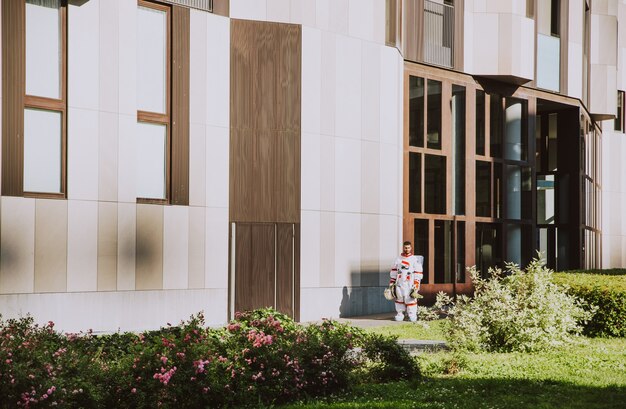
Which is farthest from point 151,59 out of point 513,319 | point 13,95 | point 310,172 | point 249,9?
point 513,319

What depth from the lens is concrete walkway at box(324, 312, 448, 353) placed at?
13318 millimetres

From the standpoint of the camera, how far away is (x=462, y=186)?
2469 centimetres

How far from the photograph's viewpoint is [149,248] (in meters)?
16.9

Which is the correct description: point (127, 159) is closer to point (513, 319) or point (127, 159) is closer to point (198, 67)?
point (198, 67)

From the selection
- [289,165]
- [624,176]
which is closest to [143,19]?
[289,165]

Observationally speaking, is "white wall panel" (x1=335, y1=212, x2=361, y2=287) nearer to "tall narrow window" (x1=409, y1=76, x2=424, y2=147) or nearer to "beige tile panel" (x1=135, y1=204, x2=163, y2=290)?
"tall narrow window" (x1=409, y1=76, x2=424, y2=147)

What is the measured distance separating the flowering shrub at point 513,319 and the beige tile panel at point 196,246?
6.31 meters

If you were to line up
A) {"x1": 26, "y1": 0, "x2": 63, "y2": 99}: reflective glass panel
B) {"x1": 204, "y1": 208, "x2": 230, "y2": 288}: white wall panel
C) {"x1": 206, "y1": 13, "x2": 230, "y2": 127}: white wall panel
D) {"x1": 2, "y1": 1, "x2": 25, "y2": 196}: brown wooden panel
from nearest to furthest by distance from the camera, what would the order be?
{"x1": 2, "y1": 1, "x2": 25, "y2": 196}: brown wooden panel
{"x1": 26, "y1": 0, "x2": 63, "y2": 99}: reflective glass panel
{"x1": 204, "y1": 208, "x2": 230, "y2": 288}: white wall panel
{"x1": 206, "y1": 13, "x2": 230, "y2": 127}: white wall panel

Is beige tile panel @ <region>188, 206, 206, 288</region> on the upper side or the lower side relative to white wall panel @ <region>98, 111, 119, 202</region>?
lower

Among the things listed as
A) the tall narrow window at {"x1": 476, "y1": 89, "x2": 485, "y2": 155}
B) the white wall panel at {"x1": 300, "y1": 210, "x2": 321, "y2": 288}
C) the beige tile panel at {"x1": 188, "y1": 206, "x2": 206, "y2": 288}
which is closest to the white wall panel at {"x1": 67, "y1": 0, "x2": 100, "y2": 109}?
the beige tile panel at {"x1": 188, "y1": 206, "x2": 206, "y2": 288}

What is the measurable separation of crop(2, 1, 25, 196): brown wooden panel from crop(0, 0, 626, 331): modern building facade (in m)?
0.04

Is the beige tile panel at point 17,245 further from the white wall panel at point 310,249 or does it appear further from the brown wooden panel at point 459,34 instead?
the brown wooden panel at point 459,34

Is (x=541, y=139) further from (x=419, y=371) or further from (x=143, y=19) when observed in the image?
(x=419, y=371)

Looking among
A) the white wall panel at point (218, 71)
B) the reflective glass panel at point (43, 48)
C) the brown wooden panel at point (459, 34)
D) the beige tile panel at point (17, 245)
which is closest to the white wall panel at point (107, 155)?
the reflective glass panel at point (43, 48)
